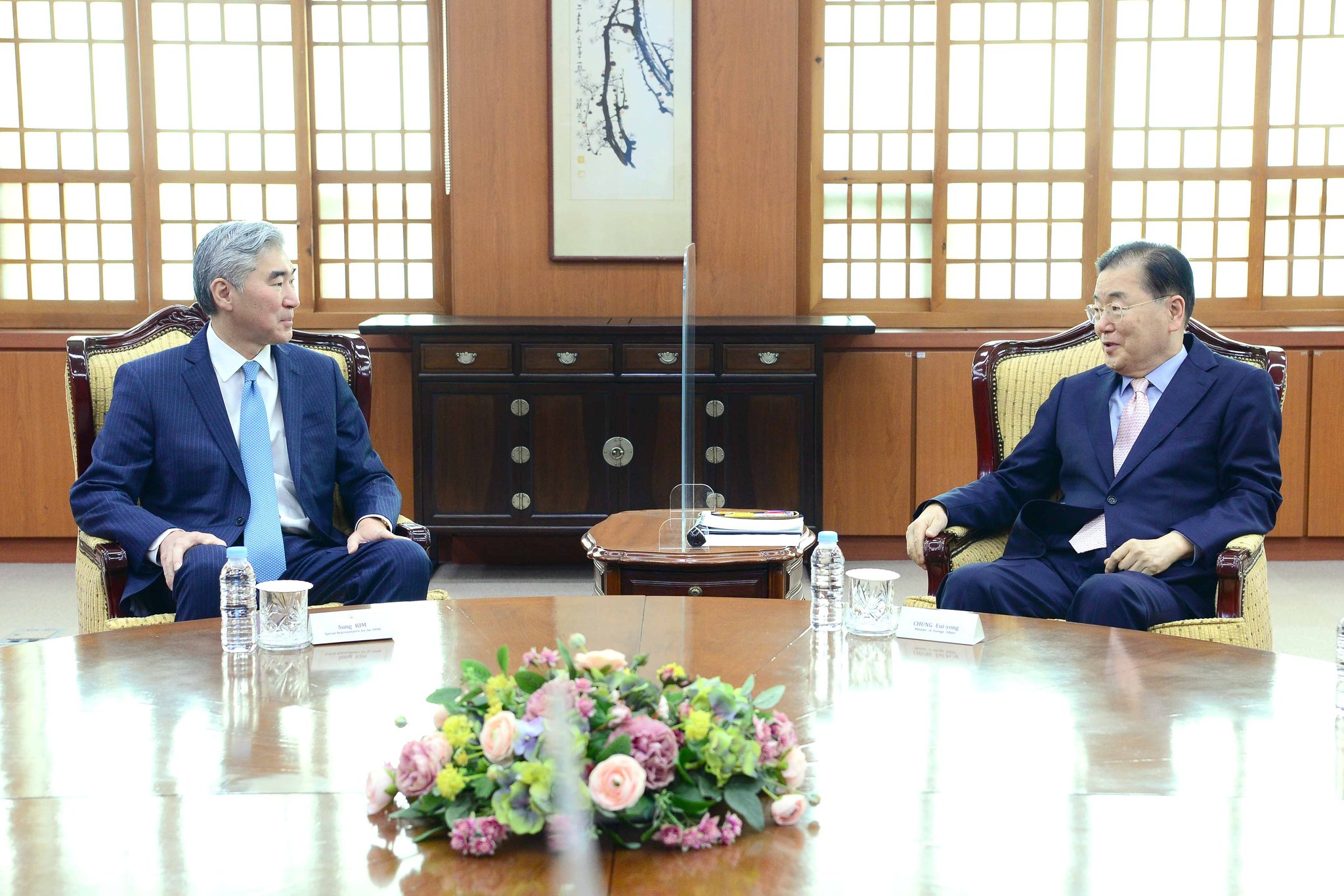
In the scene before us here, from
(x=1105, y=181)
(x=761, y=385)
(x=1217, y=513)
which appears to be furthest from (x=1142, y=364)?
Result: (x=1105, y=181)

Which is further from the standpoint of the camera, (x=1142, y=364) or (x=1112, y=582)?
(x=1142, y=364)

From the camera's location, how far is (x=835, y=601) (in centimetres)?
214

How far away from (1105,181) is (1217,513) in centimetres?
343

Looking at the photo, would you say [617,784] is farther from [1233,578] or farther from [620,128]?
[620,128]

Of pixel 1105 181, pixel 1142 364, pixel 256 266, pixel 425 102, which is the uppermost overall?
pixel 425 102

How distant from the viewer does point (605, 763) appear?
1.19m

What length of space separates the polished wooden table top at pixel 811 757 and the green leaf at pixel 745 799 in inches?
1.3

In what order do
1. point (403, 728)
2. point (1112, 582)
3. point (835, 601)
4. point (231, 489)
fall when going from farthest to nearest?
1. point (231, 489)
2. point (1112, 582)
3. point (835, 601)
4. point (403, 728)

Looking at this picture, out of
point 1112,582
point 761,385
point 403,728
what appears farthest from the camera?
point 761,385

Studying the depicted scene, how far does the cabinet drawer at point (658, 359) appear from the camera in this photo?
517 centimetres

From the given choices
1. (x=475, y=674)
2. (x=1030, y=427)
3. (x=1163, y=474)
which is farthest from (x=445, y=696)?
(x=1030, y=427)

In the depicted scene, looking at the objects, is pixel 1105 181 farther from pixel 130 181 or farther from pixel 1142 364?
pixel 130 181

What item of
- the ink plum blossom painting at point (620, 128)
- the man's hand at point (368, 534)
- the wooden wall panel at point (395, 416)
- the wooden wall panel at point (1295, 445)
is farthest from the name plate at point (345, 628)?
the wooden wall panel at point (1295, 445)

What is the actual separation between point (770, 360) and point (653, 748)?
4023 mm
